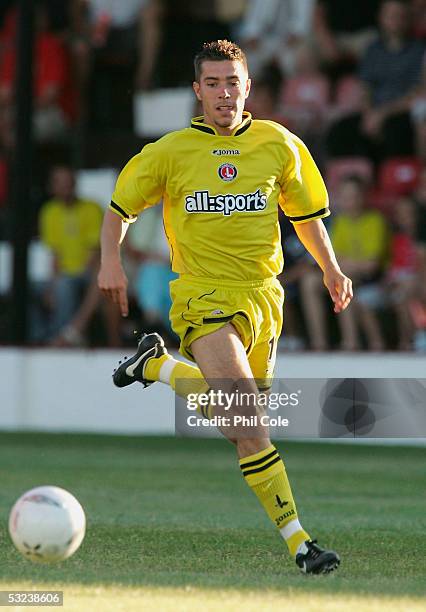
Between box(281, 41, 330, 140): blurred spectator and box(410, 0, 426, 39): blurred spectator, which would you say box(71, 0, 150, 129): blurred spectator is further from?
box(410, 0, 426, 39): blurred spectator

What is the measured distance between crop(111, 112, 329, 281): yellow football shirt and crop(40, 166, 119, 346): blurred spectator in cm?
820

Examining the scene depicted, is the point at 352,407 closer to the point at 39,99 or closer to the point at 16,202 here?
the point at 16,202

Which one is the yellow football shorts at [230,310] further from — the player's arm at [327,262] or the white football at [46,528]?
the white football at [46,528]

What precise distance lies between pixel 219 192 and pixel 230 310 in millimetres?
558

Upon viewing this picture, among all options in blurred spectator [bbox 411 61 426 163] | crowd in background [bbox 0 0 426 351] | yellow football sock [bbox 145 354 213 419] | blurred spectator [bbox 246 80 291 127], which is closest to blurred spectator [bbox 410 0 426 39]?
crowd in background [bbox 0 0 426 351]

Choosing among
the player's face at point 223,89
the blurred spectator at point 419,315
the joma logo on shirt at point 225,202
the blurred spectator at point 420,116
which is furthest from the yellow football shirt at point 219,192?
the blurred spectator at point 420,116

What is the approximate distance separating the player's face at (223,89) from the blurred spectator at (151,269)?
782 centimetres

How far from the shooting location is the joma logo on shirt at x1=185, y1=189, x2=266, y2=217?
6770mm

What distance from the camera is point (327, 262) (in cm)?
693

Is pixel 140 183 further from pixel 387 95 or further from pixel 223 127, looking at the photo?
pixel 387 95

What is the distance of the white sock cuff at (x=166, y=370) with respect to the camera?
7645 mm

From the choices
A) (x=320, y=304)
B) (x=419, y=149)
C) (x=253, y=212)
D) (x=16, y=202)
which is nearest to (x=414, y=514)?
(x=253, y=212)

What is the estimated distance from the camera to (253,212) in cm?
680

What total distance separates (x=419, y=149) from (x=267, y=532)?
7.38 m
